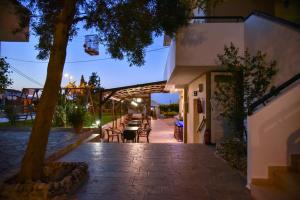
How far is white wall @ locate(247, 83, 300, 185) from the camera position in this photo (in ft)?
17.9

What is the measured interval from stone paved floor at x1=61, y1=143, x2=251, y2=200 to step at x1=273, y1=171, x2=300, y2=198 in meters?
0.55

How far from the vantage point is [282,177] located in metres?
5.23

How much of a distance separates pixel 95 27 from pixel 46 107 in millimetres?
2592

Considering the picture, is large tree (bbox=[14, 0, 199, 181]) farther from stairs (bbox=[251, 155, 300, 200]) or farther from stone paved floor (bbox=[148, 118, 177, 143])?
stone paved floor (bbox=[148, 118, 177, 143])

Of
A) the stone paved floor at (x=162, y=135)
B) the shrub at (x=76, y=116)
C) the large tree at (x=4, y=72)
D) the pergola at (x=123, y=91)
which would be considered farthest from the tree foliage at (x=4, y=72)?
the stone paved floor at (x=162, y=135)

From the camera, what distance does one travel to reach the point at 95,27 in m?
7.45

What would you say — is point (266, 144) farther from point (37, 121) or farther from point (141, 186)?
point (37, 121)

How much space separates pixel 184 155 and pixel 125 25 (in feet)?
13.4

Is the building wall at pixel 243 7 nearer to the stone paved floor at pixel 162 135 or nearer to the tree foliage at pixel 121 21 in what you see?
the tree foliage at pixel 121 21

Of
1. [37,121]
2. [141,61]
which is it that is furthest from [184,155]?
[37,121]

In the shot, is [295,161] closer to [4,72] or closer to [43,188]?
[43,188]

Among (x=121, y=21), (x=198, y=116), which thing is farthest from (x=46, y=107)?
(x=198, y=116)

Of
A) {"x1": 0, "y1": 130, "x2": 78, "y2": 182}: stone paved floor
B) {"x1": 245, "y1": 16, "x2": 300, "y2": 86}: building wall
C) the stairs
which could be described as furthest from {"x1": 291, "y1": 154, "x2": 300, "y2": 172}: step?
{"x1": 0, "y1": 130, "x2": 78, "y2": 182}: stone paved floor

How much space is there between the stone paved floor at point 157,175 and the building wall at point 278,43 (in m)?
2.43
